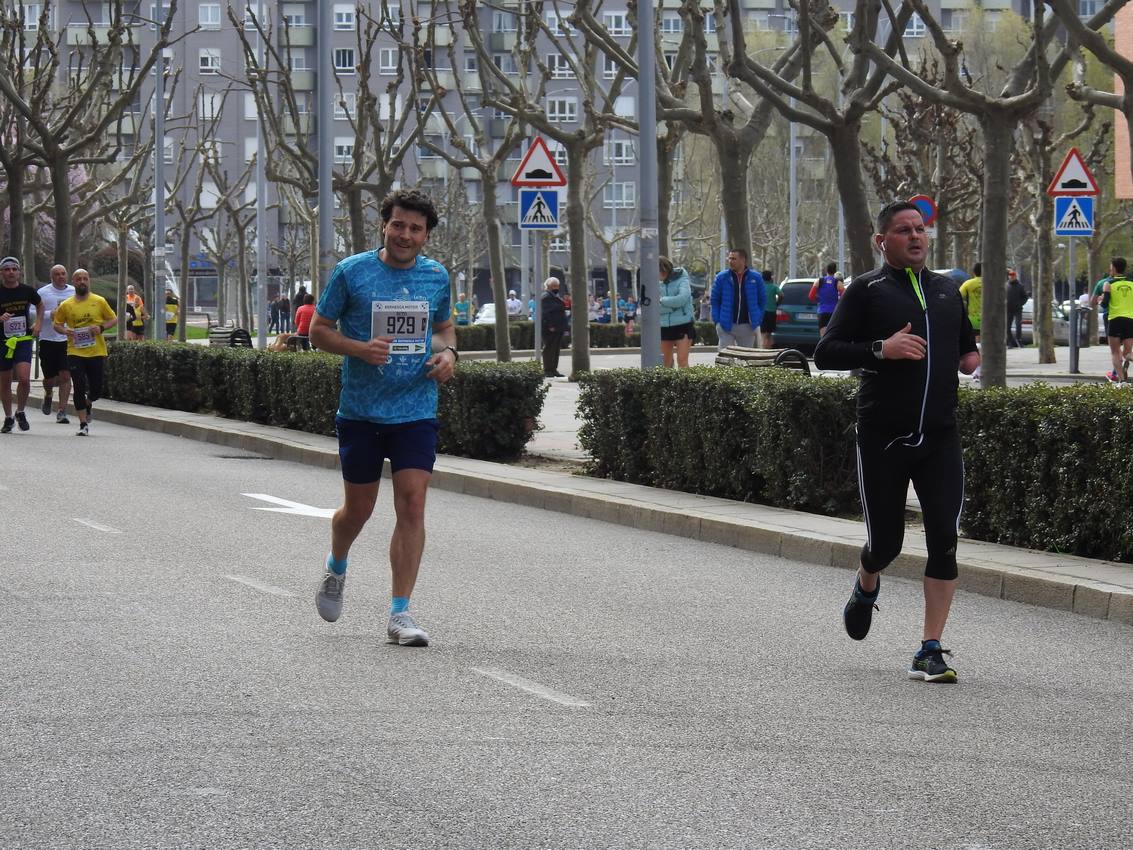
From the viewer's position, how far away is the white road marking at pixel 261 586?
31.7 ft


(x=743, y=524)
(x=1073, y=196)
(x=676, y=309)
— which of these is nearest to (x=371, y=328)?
(x=743, y=524)

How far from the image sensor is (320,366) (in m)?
20.1

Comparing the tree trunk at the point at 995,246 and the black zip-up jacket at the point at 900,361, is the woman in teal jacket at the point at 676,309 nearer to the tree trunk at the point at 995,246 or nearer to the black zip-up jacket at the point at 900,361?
the tree trunk at the point at 995,246

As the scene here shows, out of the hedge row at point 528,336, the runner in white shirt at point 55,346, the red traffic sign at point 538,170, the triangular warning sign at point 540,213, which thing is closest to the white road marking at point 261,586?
the runner in white shirt at point 55,346

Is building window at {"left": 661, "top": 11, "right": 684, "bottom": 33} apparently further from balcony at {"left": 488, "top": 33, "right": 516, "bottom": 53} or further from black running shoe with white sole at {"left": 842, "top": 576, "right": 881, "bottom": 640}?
black running shoe with white sole at {"left": 842, "top": 576, "right": 881, "bottom": 640}

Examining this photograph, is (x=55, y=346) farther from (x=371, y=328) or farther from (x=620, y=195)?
(x=620, y=195)

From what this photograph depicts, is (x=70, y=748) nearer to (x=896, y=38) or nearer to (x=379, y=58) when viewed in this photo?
(x=896, y=38)

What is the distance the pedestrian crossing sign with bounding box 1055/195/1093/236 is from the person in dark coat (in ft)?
26.8

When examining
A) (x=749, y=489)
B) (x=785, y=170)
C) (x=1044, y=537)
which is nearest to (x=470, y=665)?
(x=1044, y=537)

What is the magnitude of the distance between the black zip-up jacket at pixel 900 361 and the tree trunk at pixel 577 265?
806 inches

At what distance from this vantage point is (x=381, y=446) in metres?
8.35

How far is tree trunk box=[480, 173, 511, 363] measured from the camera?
3219cm

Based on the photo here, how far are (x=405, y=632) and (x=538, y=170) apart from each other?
55.1 feet

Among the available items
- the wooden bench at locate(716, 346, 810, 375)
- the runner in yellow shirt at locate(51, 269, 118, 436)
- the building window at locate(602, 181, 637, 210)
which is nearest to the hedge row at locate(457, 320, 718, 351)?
the runner in yellow shirt at locate(51, 269, 118, 436)
